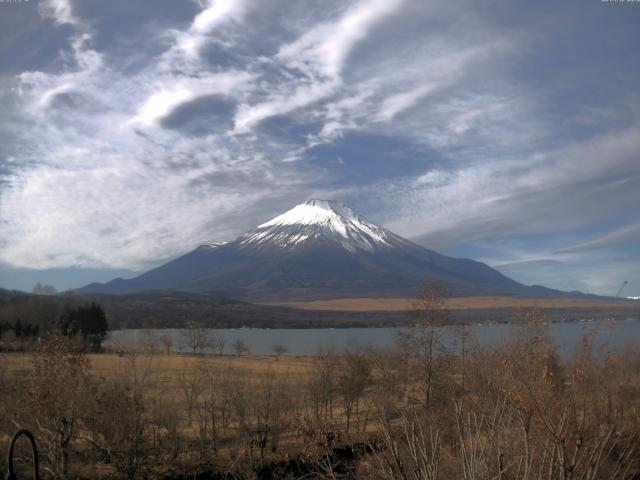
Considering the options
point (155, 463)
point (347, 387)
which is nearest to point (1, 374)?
point (155, 463)

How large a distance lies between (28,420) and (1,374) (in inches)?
179

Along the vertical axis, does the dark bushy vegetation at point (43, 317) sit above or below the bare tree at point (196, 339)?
above

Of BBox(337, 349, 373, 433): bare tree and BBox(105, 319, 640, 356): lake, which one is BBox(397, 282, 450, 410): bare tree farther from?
BBox(337, 349, 373, 433): bare tree

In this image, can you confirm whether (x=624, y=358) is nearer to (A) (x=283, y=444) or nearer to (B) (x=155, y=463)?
(A) (x=283, y=444)

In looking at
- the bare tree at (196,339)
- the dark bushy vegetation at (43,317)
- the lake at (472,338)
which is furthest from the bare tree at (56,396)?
the bare tree at (196,339)

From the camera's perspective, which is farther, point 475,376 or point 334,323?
point 334,323

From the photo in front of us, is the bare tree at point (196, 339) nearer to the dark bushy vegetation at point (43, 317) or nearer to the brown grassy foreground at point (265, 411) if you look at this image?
the dark bushy vegetation at point (43, 317)

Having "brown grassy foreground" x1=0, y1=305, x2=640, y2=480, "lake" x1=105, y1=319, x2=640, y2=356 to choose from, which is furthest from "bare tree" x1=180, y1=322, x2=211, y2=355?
"brown grassy foreground" x1=0, y1=305, x2=640, y2=480

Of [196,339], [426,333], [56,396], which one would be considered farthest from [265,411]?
[196,339]

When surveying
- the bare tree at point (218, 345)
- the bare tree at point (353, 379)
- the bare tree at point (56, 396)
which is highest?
the bare tree at point (56, 396)

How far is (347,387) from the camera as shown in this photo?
32.0m

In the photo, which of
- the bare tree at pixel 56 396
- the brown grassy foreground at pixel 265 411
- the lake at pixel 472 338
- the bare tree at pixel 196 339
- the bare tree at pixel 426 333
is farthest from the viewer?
the bare tree at pixel 196 339

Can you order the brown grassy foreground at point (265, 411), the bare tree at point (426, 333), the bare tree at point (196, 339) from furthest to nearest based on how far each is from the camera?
the bare tree at point (196, 339) → the bare tree at point (426, 333) → the brown grassy foreground at point (265, 411)

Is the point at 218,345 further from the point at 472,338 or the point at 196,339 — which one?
the point at 472,338
